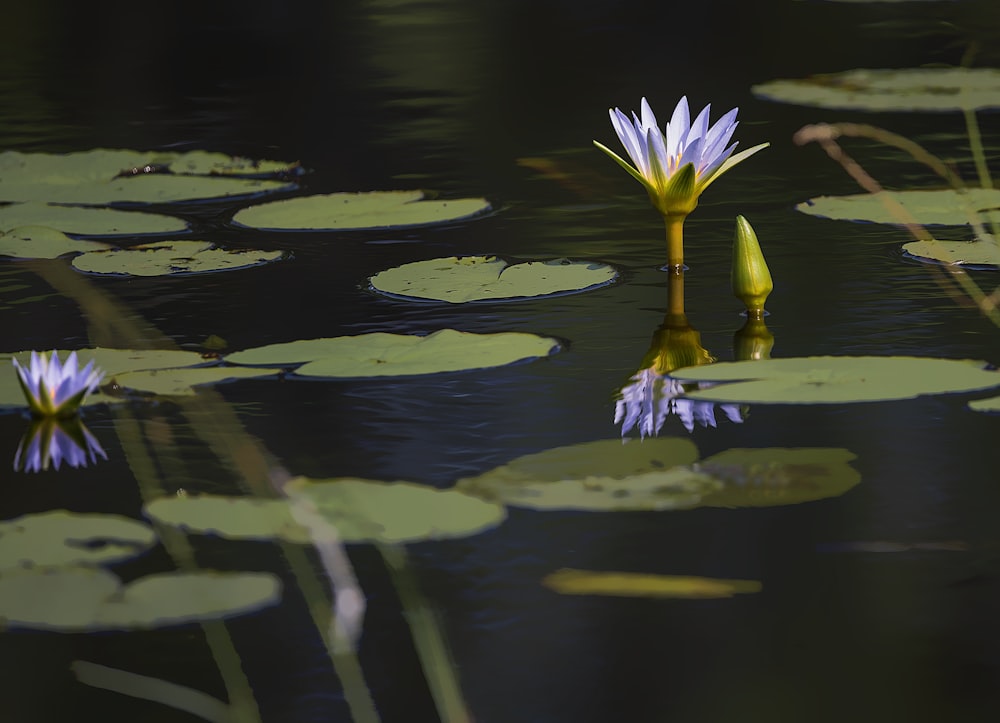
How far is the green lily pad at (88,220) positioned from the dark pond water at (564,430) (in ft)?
0.38

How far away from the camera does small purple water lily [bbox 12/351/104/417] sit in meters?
1.91

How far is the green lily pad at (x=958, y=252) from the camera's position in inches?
98.0

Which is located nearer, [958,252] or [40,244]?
[958,252]

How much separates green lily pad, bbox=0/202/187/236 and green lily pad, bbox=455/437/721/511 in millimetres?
1555

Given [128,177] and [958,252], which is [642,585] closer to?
[958,252]

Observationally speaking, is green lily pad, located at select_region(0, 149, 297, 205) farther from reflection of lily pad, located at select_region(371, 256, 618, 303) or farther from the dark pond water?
reflection of lily pad, located at select_region(371, 256, 618, 303)

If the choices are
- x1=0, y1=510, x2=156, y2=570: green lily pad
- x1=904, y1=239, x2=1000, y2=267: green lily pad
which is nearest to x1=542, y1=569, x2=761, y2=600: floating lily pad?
x1=0, y1=510, x2=156, y2=570: green lily pad

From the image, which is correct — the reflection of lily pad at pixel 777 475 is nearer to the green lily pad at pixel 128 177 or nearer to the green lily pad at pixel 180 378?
the green lily pad at pixel 180 378

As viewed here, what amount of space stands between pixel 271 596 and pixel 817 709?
0.50 m

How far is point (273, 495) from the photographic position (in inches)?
64.5

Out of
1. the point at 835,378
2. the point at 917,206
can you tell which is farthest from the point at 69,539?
the point at 917,206

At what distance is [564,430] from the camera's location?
1.80m

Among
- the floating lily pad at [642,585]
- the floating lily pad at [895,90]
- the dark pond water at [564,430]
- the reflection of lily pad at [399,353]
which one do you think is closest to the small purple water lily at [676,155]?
the dark pond water at [564,430]

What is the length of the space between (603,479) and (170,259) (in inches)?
55.0
